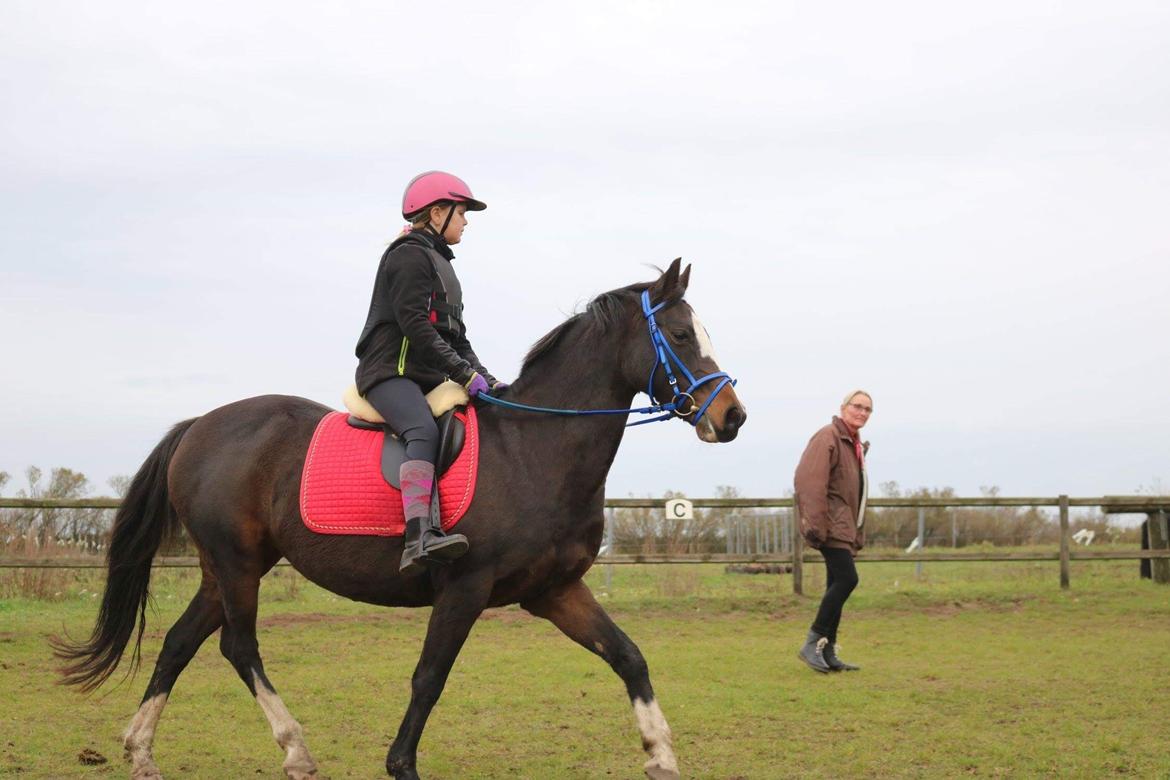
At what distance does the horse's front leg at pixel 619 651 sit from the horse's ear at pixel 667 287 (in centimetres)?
152

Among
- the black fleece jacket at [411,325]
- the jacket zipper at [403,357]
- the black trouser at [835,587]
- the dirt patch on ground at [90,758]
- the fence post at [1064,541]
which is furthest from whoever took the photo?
the fence post at [1064,541]

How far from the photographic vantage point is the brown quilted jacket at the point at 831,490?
973 cm

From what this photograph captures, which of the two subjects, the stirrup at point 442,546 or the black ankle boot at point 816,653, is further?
the black ankle boot at point 816,653

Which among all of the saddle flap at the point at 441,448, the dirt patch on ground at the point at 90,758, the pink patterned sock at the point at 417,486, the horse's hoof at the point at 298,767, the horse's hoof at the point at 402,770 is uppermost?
the saddle flap at the point at 441,448

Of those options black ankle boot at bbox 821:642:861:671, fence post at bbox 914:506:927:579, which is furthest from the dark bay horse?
fence post at bbox 914:506:927:579

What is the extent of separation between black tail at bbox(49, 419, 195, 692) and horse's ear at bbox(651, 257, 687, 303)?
314cm

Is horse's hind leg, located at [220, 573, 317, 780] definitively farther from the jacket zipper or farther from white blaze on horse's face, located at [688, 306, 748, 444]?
white blaze on horse's face, located at [688, 306, 748, 444]

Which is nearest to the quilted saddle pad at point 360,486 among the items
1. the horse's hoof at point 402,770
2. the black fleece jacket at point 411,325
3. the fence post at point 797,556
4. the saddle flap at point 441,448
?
the saddle flap at point 441,448

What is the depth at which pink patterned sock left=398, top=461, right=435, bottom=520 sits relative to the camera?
5.41 meters

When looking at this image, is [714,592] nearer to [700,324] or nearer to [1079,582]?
[1079,582]

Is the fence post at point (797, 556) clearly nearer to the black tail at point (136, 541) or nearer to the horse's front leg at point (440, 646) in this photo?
the black tail at point (136, 541)

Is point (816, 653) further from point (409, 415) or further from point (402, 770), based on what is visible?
point (409, 415)

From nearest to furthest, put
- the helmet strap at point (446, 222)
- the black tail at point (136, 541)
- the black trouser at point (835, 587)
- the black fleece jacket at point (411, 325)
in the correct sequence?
the black fleece jacket at point (411, 325)
the helmet strap at point (446, 222)
the black tail at point (136, 541)
the black trouser at point (835, 587)

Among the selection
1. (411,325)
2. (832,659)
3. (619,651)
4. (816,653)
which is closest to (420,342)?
(411,325)
